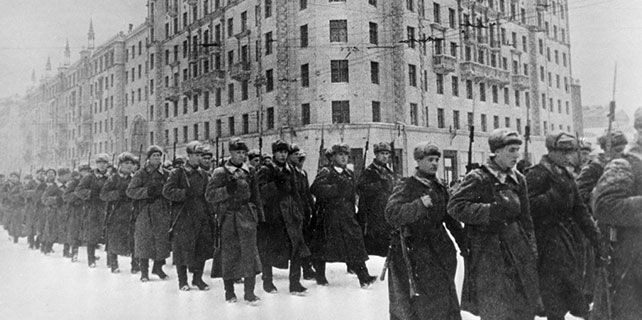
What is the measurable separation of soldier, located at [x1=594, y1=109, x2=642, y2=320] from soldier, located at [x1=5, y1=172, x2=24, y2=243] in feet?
51.8

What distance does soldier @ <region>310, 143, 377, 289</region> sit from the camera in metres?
7.48

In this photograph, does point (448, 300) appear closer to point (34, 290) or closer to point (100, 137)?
point (34, 290)

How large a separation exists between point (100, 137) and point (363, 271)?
28056 millimetres

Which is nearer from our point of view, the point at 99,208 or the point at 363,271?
the point at 363,271

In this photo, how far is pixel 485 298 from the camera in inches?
154

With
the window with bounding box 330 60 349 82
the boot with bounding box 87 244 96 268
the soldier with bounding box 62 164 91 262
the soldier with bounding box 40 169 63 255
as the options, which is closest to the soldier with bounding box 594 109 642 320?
the boot with bounding box 87 244 96 268

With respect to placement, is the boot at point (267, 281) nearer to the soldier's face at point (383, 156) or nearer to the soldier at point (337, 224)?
the soldier at point (337, 224)

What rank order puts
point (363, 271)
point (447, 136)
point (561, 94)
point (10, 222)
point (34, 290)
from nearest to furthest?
point (34, 290) < point (363, 271) < point (10, 222) < point (447, 136) < point (561, 94)

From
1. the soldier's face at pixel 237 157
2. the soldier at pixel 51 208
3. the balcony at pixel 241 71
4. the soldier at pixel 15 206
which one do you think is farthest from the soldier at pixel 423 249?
the balcony at pixel 241 71

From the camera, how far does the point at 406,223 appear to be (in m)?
4.26

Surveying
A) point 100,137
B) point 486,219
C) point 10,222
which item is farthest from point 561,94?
point 486,219

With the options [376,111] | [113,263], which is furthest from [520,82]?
[113,263]

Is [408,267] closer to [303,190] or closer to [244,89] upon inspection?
[303,190]

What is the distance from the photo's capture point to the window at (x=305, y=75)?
30.8 metres
